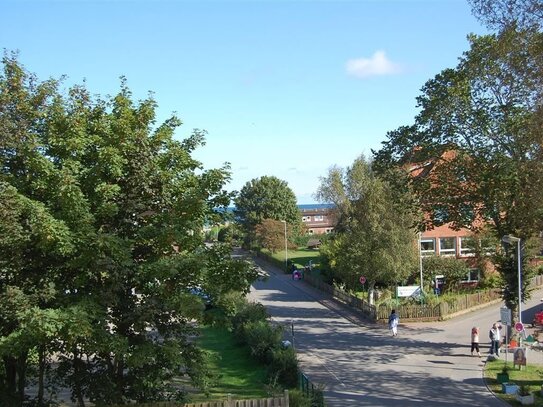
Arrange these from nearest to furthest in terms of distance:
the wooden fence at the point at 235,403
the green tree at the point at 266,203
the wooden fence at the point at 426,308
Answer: the wooden fence at the point at 235,403, the wooden fence at the point at 426,308, the green tree at the point at 266,203

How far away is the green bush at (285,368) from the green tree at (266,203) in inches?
2474

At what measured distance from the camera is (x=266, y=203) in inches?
3472

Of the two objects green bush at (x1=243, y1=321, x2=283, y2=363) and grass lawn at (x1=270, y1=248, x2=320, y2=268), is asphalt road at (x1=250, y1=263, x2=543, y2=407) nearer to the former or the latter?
green bush at (x1=243, y1=321, x2=283, y2=363)

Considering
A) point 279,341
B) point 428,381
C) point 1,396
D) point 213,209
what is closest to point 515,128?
point 428,381

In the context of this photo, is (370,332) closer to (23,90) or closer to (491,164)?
(491,164)

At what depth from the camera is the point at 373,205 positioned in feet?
122

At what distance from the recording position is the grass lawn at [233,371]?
20.4m

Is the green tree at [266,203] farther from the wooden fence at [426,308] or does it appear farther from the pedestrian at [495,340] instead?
the pedestrian at [495,340]

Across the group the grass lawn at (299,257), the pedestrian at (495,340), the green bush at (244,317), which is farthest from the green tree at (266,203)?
the pedestrian at (495,340)

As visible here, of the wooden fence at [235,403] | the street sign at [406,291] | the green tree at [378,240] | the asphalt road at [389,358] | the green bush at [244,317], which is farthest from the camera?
the street sign at [406,291]

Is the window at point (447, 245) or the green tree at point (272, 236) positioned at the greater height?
the green tree at point (272, 236)

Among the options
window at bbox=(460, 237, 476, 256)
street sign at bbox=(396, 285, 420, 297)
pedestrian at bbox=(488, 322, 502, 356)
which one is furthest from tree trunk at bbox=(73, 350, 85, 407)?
window at bbox=(460, 237, 476, 256)

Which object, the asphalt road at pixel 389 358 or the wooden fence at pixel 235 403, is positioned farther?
the asphalt road at pixel 389 358

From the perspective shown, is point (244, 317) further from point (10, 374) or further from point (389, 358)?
point (10, 374)
